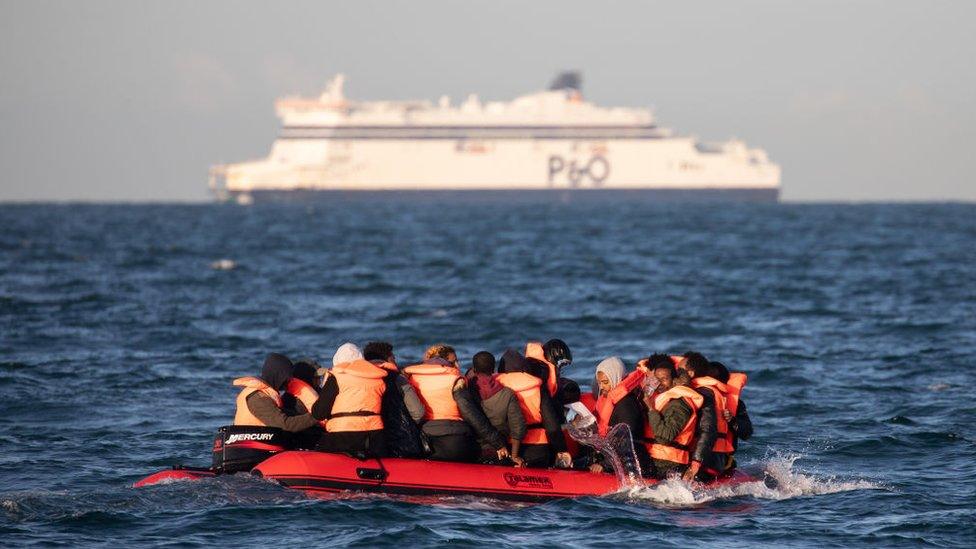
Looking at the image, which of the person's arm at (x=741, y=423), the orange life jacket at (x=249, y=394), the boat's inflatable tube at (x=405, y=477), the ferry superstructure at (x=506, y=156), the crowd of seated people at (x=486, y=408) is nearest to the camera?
the boat's inflatable tube at (x=405, y=477)

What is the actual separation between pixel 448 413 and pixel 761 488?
3028 mm

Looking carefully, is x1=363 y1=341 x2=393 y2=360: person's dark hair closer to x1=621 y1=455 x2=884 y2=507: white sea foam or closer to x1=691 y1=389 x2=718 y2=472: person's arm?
x1=621 y1=455 x2=884 y2=507: white sea foam

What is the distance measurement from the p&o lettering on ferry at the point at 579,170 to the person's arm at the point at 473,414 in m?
124

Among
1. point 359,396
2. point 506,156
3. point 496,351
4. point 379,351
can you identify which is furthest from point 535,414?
point 506,156

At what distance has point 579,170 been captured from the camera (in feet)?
446

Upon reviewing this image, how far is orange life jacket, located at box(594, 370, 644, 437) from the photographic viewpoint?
1234 cm

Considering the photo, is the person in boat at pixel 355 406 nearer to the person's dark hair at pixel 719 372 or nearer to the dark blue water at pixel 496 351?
the dark blue water at pixel 496 351

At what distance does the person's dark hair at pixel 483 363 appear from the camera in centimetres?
1218

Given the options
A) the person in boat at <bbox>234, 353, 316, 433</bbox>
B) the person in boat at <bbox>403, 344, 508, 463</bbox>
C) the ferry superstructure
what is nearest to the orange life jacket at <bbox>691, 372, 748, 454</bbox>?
the person in boat at <bbox>403, 344, 508, 463</bbox>

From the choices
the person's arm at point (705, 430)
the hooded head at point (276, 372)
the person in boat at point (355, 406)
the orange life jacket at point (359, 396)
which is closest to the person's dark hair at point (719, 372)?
the person's arm at point (705, 430)

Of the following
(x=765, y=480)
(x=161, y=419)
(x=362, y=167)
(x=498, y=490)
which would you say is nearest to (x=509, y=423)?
(x=498, y=490)

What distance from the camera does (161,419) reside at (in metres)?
16.8

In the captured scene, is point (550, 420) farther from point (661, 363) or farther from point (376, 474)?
point (376, 474)

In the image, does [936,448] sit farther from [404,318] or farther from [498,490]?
[404,318]
